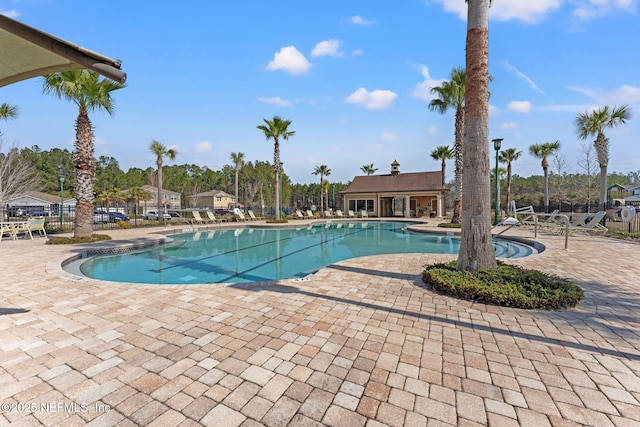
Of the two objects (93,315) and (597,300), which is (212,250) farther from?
(597,300)

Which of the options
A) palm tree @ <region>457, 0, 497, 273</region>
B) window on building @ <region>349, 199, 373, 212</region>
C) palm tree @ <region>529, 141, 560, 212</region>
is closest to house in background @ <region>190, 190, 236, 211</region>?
window on building @ <region>349, 199, 373, 212</region>

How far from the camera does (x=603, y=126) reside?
674 inches

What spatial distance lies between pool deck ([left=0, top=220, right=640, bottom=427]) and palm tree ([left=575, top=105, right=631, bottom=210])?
17280 mm

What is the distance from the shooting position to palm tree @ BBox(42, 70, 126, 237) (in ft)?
32.6

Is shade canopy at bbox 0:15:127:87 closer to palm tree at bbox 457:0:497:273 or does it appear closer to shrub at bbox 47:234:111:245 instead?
palm tree at bbox 457:0:497:273

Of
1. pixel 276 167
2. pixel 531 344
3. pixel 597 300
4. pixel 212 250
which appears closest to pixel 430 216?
pixel 276 167

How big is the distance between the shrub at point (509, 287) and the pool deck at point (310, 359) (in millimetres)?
151

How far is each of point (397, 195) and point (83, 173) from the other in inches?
952

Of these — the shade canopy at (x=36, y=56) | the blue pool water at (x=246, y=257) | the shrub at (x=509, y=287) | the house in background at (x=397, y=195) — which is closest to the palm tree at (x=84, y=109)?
the blue pool water at (x=246, y=257)

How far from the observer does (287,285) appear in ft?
16.0

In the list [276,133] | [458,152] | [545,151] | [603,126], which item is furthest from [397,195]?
[603,126]

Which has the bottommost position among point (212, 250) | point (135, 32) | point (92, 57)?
point (212, 250)

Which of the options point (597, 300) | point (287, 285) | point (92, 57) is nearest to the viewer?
point (92, 57)

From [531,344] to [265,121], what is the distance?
2050cm
